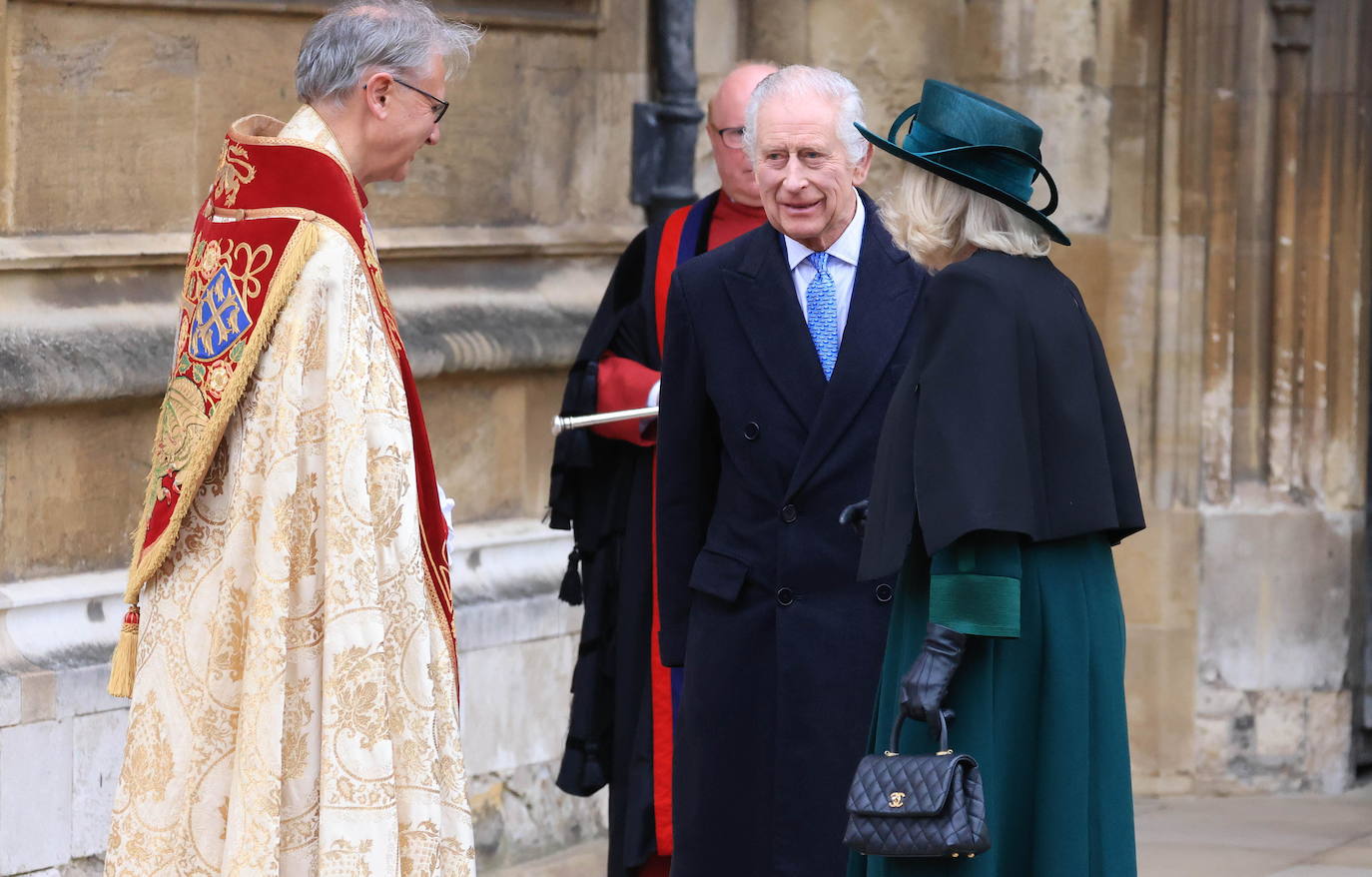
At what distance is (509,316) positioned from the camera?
551cm

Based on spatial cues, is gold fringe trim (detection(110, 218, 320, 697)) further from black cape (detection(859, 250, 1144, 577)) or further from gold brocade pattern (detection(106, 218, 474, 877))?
black cape (detection(859, 250, 1144, 577))

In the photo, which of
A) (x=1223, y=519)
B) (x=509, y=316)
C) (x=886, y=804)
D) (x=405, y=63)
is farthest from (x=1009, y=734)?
(x=1223, y=519)

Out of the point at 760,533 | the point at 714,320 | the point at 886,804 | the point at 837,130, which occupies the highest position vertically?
the point at 837,130

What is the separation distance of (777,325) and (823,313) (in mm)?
93

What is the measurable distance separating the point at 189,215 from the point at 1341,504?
3.40m

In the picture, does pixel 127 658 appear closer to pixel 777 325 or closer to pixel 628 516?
pixel 777 325

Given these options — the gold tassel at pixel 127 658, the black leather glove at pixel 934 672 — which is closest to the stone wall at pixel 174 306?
the gold tassel at pixel 127 658

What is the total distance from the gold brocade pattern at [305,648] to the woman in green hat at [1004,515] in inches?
27.7

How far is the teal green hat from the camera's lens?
128 inches

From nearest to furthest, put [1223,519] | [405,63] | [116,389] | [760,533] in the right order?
[405,63], [760,533], [116,389], [1223,519]

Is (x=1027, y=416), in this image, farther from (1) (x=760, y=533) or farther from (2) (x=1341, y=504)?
(2) (x=1341, y=504)

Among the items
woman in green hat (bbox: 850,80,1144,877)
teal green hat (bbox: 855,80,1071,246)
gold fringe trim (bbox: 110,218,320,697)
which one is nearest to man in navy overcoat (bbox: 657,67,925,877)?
woman in green hat (bbox: 850,80,1144,877)

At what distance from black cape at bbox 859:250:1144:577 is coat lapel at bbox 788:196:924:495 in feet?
1.14

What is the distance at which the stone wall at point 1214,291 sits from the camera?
20.3 feet
